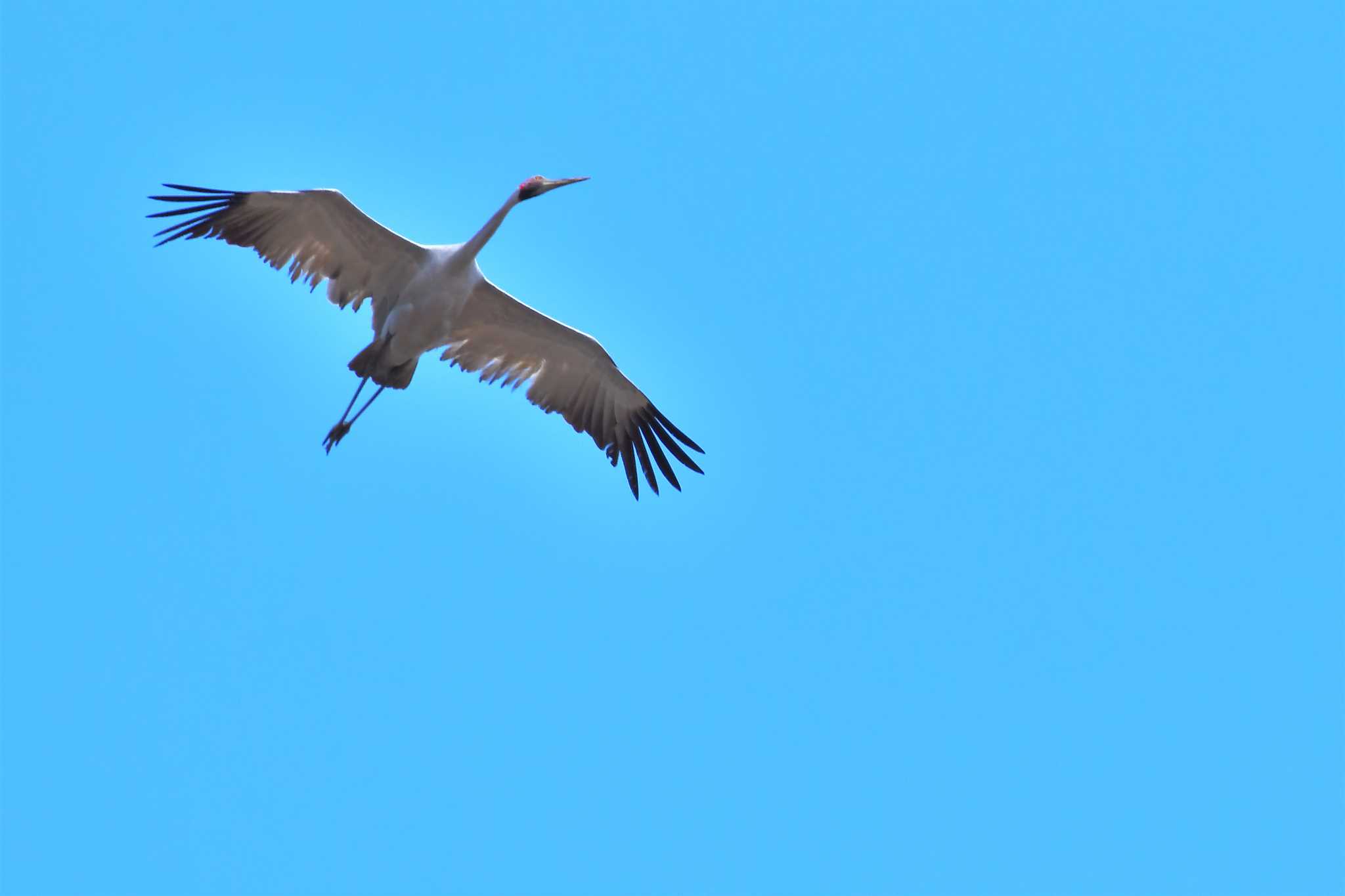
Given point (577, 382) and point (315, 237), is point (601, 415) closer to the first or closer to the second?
point (577, 382)

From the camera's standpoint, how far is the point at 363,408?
21.5m

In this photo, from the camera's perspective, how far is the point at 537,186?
67.8 ft

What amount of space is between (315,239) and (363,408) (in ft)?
7.61

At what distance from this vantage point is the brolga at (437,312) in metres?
20.2

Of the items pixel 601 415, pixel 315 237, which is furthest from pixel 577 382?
pixel 315 237

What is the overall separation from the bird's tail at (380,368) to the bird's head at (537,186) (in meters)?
2.51

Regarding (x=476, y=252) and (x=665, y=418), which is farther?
(x=665, y=418)

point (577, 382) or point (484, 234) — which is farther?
point (577, 382)

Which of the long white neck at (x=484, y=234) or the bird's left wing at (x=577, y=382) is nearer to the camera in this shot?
the long white neck at (x=484, y=234)

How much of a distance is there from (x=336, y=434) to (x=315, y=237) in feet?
8.97

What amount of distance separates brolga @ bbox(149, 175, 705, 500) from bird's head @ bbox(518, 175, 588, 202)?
17 mm

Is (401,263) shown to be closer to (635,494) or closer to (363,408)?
(363,408)

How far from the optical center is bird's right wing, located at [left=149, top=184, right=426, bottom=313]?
20.0m

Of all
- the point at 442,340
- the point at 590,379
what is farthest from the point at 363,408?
the point at 590,379
